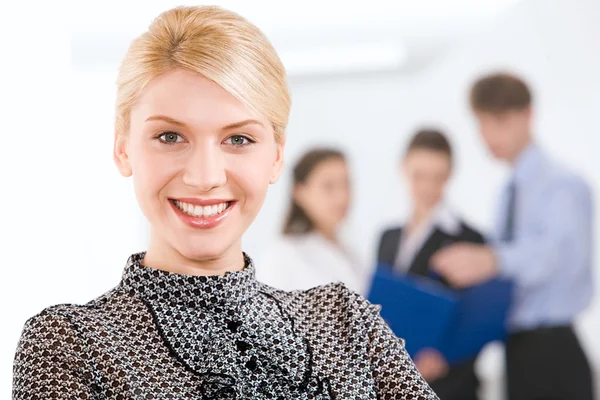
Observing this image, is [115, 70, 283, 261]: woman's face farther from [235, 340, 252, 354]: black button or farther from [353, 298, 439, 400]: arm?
[353, 298, 439, 400]: arm

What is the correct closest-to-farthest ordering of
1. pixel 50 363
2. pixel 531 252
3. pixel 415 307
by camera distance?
1. pixel 50 363
2. pixel 415 307
3. pixel 531 252

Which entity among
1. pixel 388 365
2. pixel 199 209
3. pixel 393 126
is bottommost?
pixel 388 365

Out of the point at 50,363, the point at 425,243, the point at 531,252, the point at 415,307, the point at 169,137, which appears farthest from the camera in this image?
the point at 425,243

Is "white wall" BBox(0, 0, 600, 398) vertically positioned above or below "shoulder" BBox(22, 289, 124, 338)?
above

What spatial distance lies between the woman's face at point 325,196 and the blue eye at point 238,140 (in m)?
3.76

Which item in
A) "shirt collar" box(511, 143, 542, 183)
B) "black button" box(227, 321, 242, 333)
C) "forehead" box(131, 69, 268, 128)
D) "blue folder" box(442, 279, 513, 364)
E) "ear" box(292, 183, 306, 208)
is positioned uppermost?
"shirt collar" box(511, 143, 542, 183)

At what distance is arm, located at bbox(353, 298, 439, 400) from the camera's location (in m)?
1.34

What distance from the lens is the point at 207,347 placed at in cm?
132

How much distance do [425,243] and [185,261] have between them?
12.5 ft

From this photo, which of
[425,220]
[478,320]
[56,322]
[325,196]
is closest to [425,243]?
[425,220]

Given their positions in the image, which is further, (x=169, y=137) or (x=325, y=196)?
(x=325, y=196)

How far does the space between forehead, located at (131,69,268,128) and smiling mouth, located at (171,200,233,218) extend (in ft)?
0.38

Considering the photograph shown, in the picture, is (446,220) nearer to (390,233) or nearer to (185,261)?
(390,233)

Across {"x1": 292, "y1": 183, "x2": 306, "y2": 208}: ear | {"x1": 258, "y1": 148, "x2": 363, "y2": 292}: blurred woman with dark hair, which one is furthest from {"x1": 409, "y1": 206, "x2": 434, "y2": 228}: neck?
{"x1": 292, "y1": 183, "x2": 306, "y2": 208}: ear
